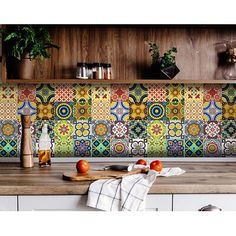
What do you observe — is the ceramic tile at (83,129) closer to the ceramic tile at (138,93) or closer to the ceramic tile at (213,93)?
the ceramic tile at (138,93)

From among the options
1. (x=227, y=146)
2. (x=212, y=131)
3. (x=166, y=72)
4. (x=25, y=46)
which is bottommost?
(x=227, y=146)

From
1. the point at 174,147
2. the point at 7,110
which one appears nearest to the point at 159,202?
the point at 174,147

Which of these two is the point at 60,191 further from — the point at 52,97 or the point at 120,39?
the point at 120,39

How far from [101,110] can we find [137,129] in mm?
291

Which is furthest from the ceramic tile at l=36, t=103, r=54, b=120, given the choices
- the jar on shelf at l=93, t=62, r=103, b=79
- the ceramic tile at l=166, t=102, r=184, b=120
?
the ceramic tile at l=166, t=102, r=184, b=120

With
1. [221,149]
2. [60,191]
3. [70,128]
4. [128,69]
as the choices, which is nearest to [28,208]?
[60,191]

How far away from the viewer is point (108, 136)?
3098 millimetres

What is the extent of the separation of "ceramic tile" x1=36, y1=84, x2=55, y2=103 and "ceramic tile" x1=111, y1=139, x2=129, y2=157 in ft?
1.78

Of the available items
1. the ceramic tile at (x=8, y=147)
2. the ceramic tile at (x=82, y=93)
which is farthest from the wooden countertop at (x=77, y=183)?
the ceramic tile at (x=82, y=93)

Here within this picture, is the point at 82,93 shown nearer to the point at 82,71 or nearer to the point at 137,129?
the point at 82,71

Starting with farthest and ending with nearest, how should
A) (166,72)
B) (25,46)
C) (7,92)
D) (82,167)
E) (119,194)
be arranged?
(7,92), (166,72), (25,46), (82,167), (119,194)

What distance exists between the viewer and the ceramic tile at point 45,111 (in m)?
3.08

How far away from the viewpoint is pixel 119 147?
311 centimetres

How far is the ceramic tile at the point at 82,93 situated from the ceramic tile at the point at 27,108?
31cm
